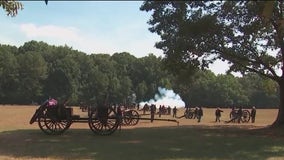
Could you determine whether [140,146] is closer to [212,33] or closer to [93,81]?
[212,33]

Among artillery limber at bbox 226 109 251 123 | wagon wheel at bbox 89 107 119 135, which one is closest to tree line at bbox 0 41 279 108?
artillery limber at bbox 226 109 251 123

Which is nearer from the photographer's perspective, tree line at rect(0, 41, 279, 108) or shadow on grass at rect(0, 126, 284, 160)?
shadow on grass at rect(0, 126, 284, 160)

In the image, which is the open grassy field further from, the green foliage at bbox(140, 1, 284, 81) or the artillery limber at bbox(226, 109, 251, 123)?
the artillery limber at bbox(226, 109, 251, 123)

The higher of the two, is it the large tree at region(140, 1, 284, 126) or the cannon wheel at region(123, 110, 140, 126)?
the large tree at region(140, 1, 284, 126)

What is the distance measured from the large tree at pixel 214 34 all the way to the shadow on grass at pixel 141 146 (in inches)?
190

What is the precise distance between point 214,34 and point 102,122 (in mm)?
7648

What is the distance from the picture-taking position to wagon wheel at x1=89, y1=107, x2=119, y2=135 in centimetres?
2533

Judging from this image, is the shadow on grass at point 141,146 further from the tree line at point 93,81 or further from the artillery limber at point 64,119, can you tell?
the tree line at point 93,81

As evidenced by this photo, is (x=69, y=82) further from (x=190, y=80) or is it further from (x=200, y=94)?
(x=190, y=80)

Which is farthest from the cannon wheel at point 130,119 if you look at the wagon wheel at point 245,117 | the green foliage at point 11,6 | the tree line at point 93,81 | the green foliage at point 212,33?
the tree line at point 93,81

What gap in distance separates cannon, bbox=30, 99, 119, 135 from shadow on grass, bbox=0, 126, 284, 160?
1.49ft

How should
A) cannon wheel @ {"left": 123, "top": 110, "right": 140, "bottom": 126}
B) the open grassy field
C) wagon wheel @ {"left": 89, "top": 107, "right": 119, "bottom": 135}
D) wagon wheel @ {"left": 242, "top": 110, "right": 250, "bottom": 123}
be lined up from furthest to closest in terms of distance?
wagon wheel @ {"left": 242, "top": 110, "right": 250, "bottom": 123}
cannon wheel @ {"left": 123, "top": 110, "right": 140, "bottom": 126}
wagon wheel @ {"left": 89, "top": 107, "right": 119, "bottom": 135}
the open grassy field

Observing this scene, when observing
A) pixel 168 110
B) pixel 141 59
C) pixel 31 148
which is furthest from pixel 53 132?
pixel 141 59

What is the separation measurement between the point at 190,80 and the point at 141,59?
11997 cm
